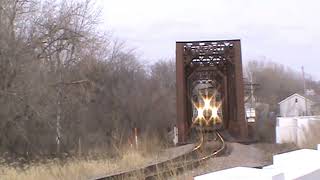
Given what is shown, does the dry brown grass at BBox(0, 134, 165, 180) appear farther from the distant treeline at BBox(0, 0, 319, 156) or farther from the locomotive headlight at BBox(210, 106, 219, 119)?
the locomotive headlight at BBox(210, 106, 219, 119)

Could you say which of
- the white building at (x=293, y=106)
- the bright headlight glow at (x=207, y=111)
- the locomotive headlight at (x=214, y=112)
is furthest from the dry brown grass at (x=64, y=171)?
the white building at (x=293, y=106)

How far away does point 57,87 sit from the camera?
30188 millimetres

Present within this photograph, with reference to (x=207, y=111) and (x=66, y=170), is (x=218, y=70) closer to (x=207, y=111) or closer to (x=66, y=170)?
(x=207, y=111)

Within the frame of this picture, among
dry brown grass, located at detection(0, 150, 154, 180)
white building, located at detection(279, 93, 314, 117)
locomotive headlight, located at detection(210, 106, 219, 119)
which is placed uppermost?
white building, located at detection(279, 93, 314, 117)

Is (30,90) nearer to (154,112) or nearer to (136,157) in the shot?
(136,157)

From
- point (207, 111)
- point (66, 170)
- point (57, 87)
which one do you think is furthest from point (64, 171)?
point (207, 111)

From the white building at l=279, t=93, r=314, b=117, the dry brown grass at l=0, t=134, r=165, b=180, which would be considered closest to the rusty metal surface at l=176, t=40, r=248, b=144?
the dry brown grass at l=0, t=134, r=165, b=180

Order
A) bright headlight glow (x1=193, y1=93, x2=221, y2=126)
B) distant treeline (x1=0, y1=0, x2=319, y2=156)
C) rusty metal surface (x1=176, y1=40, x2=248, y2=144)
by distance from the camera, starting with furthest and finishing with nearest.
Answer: bright headlight glow (x1=193, y1=93, x2=221, y2=126) < rusty metal surface (x1=176, y1=40, x2=248, y2=144) < distant treeline (x1=0, y1=0, x2=319, y2=156)

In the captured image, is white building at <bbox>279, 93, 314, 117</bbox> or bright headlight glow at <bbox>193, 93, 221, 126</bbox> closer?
bright headlight glow at <bbox>193, 93, 221, 126</bbox>

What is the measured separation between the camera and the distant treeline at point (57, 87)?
2500 cm

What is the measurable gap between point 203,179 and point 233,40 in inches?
1369

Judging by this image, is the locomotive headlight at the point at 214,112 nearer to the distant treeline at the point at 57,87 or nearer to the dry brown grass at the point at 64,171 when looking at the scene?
the distant treeline at the point at 57,87

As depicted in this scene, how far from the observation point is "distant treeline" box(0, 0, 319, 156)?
2500cm

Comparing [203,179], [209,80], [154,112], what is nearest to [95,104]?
[154,112]
